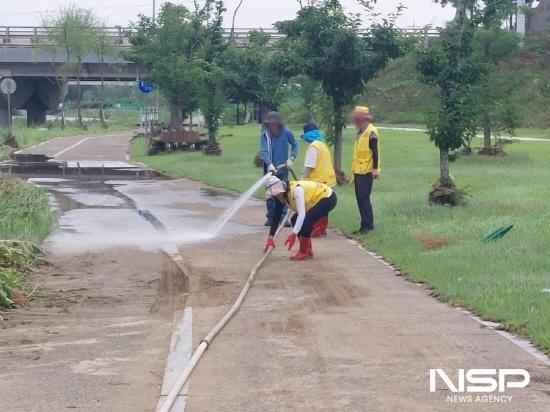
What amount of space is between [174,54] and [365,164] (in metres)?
25.6

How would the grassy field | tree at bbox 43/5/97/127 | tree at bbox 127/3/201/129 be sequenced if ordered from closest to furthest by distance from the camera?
the grassy field < tree at bbox 127/3/201/129 < tree at bbox 43/5/97/127

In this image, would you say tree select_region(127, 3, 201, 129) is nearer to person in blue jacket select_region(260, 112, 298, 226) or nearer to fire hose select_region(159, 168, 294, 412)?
person in blue jacket select_region(260, 112, 298, 226)

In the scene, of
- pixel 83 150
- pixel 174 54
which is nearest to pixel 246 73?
pixel 174 54

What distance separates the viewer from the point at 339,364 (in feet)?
24.9

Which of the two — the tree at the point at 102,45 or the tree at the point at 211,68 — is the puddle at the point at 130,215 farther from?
the tree at the point at 102,45

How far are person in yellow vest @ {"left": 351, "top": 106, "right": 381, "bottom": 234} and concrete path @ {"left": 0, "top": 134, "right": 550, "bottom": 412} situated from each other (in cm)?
96

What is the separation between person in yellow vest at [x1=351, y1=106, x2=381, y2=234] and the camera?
15.2m

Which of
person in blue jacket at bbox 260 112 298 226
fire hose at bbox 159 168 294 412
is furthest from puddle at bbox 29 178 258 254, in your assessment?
fire hose at bbox 159 168 294 412

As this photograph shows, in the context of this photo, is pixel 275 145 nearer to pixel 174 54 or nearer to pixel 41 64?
pixel 174 54

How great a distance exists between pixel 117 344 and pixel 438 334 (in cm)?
259

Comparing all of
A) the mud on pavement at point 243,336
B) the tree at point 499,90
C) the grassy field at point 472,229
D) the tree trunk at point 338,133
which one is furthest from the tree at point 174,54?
the mud on pavement at point 243,336

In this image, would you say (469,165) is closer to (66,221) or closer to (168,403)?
(66,221)

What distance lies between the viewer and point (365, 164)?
603 inches

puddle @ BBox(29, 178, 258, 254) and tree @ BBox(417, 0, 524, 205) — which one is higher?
tree @ BBox(417, 0, 524, 205)
